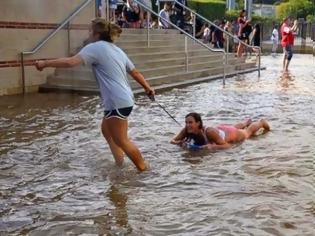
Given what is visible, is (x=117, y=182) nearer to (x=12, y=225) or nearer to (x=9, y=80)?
(x=12, y=225)

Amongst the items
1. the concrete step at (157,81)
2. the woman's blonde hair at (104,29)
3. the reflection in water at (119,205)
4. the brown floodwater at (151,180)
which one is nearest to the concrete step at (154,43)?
the concrete step at (157,81)

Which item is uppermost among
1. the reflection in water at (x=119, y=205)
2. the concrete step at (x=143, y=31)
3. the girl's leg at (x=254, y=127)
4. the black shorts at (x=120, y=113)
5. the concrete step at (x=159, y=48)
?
the concrete step at (x=143, y=31)

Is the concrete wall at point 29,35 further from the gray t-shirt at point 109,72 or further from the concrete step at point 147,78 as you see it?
the gray t-shirt at point 109,72

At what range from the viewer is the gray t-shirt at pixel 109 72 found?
617 centimetres

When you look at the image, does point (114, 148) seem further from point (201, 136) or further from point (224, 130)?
point (224, 130)

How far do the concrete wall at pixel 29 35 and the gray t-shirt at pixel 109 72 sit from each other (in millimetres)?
7667

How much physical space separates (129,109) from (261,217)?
6.37ft

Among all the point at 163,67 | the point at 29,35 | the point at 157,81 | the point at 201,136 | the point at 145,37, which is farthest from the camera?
the point at 145,37

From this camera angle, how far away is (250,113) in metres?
11.5

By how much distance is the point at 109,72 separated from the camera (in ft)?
20.5

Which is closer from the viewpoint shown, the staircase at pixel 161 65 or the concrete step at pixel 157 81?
the concrete step at pixel 157 81

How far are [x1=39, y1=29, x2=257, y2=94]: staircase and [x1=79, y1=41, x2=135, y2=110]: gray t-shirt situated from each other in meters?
7.65

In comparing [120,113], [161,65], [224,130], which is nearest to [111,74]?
[120,113]

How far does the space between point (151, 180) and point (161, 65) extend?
35.8ft
